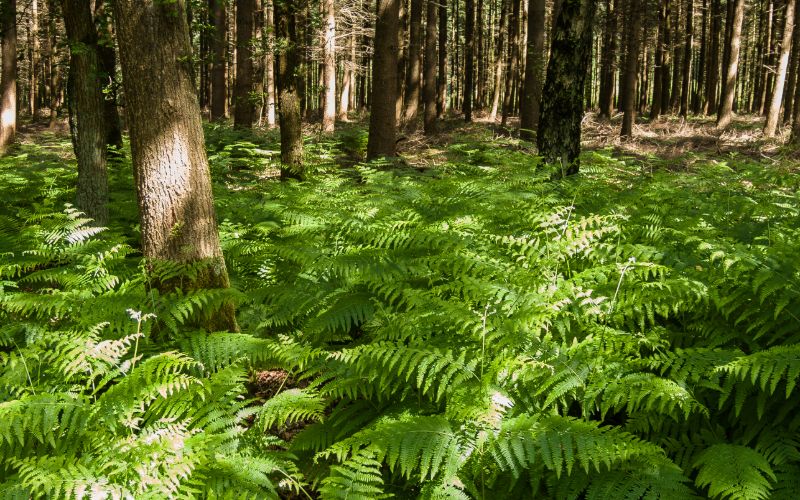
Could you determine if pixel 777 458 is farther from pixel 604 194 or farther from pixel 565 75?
pixel 565 75

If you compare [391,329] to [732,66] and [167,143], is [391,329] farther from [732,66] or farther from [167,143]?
[732,66]

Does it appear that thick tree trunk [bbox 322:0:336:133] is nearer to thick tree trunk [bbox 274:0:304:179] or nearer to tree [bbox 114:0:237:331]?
thick tree trunk [bbox 274:0:304:179]

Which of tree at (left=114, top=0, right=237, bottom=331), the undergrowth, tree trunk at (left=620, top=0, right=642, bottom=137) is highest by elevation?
tree trunk at (left=620, top=0, right=642, bottom=137)

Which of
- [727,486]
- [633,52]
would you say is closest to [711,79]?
[633,52]

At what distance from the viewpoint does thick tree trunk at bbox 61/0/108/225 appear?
6.93m

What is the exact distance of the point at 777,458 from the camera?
2676mm

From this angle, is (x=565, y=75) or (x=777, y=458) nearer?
(x=777, y=458)

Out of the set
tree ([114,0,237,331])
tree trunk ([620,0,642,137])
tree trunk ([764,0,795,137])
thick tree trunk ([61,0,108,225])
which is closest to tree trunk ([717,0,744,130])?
tree trunk ([764,0,795,137])

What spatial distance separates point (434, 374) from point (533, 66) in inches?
577

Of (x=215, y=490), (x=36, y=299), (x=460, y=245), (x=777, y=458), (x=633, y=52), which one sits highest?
(x=633, y=52)

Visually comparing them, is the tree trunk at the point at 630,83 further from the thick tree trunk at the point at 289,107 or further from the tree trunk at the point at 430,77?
the thick tree trunk at the point at 289,107

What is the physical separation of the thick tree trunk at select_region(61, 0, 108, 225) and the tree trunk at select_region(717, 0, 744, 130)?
2051 cm

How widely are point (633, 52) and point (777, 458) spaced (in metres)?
17.5

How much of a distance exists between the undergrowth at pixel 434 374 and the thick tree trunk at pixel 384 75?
727 cm
